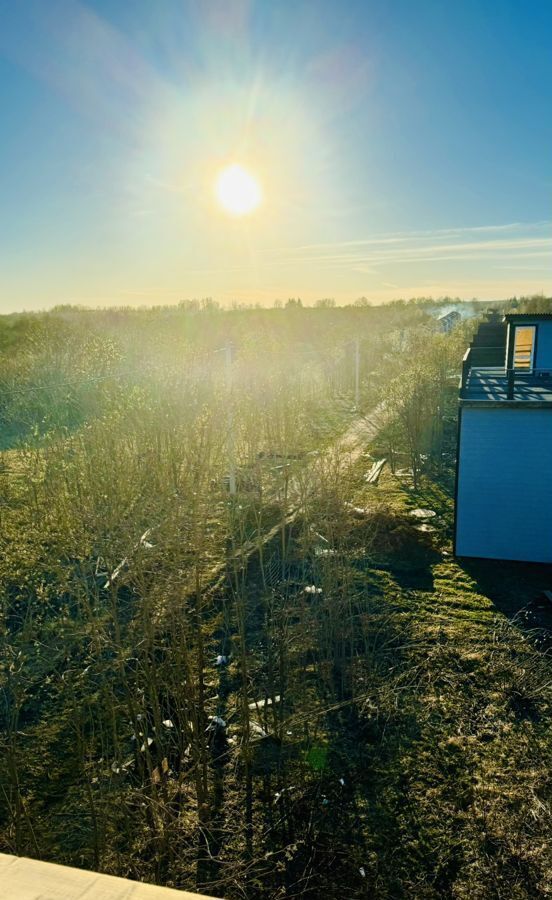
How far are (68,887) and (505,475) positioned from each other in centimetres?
747

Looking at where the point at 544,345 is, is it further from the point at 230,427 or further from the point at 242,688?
the point at 242,688

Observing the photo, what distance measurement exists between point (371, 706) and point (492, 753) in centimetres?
95

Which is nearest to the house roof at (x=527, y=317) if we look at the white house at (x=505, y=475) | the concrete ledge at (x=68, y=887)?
the white house at (x=505, y=475)

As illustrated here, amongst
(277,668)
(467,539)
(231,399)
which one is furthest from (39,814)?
(467,539)

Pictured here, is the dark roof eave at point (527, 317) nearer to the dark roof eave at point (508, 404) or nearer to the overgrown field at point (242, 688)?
the dark roof eave at point (508, 404)

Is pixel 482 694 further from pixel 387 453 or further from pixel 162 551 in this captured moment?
pixel 387 453

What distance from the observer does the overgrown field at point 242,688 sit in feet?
11.0

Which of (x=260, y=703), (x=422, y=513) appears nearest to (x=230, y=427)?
(x=422, y=513)

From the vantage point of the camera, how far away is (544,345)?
1055 cm

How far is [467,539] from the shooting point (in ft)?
25.2

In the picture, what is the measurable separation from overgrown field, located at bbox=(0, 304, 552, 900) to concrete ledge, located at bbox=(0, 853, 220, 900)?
2.19m

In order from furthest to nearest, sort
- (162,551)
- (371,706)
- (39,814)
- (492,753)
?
1. (371,706)
2. (162,551)
3. (492,753)
4. (39,814)

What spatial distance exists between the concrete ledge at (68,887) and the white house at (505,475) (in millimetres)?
7153

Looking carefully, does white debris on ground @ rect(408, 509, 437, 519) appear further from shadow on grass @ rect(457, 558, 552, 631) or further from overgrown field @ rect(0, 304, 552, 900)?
shadow on grass @ rect(457, 558, 552, 631)
